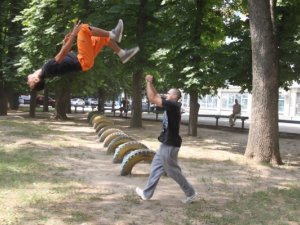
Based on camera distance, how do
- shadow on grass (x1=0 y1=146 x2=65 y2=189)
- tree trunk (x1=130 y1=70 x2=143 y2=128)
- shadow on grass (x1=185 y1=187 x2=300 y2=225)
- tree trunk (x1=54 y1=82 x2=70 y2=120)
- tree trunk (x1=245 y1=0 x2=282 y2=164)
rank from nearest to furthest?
shadow on grass (x1=185 y1=187 x2=300 y2=225)
shadow on grass (x1=0 y1=146 x2=65 y2=189)
tree trunk (x1=245 y1=0 x2=282 y2=164)
tree trunk (x1=130 y1=70 x2=143 y2=128)
tree trunk (x1=54 y1=82 x2=70 y2=120)

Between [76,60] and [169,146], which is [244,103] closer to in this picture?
[169,146]

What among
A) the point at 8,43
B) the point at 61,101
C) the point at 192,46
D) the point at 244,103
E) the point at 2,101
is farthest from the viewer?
the point at 244,103

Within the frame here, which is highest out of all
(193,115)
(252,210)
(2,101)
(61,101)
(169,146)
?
(61,101)

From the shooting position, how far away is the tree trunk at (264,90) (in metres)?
13.4

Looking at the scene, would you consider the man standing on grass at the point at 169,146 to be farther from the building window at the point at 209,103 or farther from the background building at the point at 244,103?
the building window at the point at 209,103

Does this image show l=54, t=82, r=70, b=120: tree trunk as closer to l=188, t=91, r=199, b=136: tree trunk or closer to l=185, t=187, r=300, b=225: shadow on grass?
l=188, t=91, r=199, b=136: tree trunk

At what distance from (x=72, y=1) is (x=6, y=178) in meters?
18.9

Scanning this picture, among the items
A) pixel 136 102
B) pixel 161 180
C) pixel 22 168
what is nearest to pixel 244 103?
pixel 136 102

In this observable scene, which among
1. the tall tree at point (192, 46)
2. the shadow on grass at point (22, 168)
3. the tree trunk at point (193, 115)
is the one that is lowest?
the shadow on grass at point (22, 168)

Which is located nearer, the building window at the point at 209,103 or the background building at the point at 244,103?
the background building at the point at 244,103

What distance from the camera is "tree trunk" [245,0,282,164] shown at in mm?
13422

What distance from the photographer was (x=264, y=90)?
13.4 m

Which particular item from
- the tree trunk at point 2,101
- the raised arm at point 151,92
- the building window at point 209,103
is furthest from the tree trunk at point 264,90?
the building window at point 209,103

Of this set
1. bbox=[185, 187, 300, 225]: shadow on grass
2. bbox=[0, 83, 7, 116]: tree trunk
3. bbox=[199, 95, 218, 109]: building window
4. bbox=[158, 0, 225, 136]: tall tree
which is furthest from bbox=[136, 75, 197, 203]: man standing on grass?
bbox=[199, 95, 218, 109]: building window
